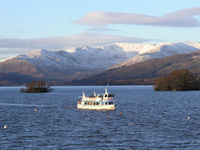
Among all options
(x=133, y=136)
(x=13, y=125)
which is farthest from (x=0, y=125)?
(x=133, y=136)

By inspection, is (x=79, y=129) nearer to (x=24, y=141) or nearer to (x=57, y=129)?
(x=57, y=129)

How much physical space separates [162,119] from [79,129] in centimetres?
2555

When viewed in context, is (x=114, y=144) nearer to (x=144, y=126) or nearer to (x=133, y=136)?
(x=133, y=136)

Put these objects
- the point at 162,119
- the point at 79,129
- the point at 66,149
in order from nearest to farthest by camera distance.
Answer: the point at 66,149 → the point at 79,129 → the point at 162,119

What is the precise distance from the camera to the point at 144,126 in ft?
261

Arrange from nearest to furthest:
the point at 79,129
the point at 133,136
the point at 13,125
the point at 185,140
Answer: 1. the point at 185,140
2. the point at 133,136
3. the point at 79,129
4. the point at 13,125

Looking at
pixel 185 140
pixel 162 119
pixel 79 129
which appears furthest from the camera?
pixel 162 119

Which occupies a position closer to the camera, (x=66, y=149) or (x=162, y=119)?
(x=66, y=149)

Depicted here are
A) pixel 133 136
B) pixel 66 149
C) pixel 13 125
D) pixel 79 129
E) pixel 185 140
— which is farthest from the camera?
pixel 13 125

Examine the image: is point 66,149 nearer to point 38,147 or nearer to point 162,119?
point 38,147

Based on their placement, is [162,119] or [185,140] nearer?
[185,140]

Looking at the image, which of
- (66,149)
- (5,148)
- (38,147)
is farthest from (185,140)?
(5,148)

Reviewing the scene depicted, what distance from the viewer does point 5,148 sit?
56.7m

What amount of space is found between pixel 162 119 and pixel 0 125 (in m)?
38.4
